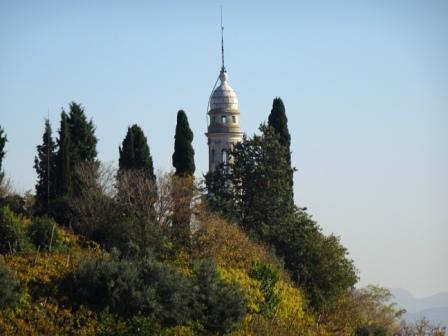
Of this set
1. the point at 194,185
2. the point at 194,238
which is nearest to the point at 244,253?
the point at 194,238

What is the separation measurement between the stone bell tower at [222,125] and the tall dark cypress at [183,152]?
1345cm

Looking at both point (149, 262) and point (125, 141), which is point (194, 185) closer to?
point (125, 141)

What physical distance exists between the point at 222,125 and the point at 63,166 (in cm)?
2113

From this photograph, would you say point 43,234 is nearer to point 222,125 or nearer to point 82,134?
point 82,134

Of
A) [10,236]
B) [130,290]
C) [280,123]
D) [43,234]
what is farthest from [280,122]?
[130,290]

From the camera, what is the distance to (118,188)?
55844mm

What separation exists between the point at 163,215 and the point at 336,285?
372 inches

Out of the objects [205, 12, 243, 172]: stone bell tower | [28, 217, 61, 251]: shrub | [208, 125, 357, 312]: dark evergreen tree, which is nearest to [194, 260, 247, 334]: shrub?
[28, 217, 61, 251]: shrub

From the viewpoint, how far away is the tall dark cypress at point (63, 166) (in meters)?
54.9

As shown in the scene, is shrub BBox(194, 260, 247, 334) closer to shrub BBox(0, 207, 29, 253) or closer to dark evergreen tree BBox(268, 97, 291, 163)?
shrub BBox(0, 207, 29, 253)

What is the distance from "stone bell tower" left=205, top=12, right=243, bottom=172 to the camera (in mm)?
73812

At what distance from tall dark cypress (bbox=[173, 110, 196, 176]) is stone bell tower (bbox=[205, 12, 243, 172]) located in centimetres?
1345

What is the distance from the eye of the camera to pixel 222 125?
74.2 meters

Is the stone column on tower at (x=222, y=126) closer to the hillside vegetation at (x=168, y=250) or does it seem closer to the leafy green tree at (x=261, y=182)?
the hillside vegetation at (x=168, y=250)
